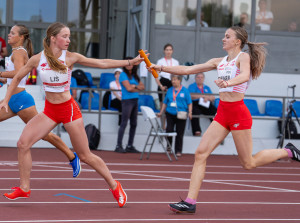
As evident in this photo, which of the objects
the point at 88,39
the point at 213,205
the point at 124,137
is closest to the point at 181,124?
the point at 124,137

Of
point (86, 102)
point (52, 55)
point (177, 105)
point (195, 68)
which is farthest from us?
point (86, 102)

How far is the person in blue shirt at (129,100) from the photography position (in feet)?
50.6

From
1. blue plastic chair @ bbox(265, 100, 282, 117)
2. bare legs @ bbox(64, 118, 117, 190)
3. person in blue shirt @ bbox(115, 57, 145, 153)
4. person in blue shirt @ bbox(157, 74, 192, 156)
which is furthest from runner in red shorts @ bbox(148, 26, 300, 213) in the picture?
blue plastic chair @ bbox(265, 100, 282, 117)

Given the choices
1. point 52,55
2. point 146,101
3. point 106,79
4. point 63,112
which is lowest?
point 146,101

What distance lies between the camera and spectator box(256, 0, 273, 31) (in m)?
19.4

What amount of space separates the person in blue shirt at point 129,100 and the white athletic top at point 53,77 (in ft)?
23.9

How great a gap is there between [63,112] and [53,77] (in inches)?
16.1

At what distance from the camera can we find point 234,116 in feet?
25.5

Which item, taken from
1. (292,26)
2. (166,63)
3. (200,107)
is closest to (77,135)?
(166,63)

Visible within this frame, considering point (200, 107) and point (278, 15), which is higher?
point (278, 15)

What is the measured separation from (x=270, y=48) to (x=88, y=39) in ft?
20.5

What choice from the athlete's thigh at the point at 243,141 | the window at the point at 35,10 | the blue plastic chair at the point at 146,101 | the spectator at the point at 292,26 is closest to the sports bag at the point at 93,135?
the blue plastic chair at the point at 146,101

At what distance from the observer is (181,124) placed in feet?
49.9

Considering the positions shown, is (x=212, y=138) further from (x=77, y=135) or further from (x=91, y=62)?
(x=91, y=62)
